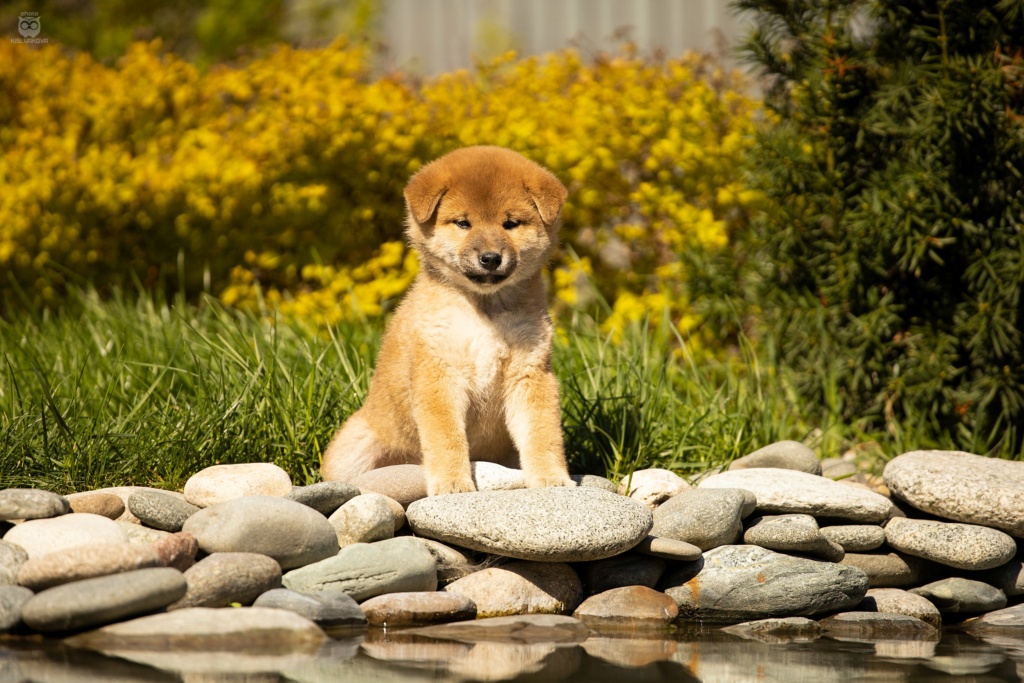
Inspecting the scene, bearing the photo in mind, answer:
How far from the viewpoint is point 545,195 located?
436 cm

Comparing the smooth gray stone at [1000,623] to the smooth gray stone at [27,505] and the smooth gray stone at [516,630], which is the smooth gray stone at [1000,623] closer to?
the smooth gray stone at [516,630]

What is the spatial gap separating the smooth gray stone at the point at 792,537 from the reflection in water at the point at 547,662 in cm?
59

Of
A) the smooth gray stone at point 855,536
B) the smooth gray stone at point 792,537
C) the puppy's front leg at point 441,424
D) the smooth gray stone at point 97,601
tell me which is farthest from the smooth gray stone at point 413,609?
the smooth gray stone at point 855,536

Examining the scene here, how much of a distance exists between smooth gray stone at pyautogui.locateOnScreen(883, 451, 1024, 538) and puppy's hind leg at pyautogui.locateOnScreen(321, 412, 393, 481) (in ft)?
7.34

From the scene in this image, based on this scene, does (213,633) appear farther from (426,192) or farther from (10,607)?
(426,192)

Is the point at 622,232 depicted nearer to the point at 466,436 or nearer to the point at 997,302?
the point at 997,302

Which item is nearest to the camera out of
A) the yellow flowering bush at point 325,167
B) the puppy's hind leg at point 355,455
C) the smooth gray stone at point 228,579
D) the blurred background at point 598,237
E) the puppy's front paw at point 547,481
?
the smooth gray stone at point 228,579

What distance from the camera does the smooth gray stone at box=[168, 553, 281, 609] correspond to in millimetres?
3605

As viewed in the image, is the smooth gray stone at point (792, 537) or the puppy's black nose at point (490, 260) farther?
the smooth gray stone at point (792, 537)

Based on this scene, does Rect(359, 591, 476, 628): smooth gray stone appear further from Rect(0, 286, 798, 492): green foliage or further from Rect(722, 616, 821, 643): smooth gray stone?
Rect(0, 286, 798, 492): green foliage

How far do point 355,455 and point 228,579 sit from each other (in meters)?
1.17

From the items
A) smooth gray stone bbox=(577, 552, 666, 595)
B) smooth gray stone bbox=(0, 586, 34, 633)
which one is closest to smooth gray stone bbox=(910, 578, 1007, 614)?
smooth gray stone bbox=(577, 552, 666, 595)

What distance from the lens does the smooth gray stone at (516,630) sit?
3.57 m

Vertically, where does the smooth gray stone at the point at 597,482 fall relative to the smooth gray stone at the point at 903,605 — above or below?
above
